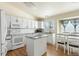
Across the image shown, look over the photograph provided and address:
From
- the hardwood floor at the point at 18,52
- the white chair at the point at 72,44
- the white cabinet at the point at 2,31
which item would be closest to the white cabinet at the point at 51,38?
the white chair at the point at 72,44

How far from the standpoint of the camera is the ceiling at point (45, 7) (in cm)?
153

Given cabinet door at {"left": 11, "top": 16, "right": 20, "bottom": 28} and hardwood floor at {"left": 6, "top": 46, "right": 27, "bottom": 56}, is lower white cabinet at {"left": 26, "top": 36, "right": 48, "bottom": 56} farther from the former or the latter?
cabinet door at {"left": 11, "top": 16, "right": 20, "bottom": 28}

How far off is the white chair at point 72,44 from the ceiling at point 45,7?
0.51m

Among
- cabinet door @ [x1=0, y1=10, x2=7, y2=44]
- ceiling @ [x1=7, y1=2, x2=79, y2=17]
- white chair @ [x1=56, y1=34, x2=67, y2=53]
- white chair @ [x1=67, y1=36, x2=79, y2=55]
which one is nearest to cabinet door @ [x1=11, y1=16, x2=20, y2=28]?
cabinet door @ [x1=0, y1=10, x2=7, y2=44]

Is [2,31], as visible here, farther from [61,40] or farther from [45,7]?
[61,40]

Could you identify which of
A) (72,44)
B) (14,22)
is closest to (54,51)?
(72,44)

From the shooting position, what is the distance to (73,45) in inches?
66.2

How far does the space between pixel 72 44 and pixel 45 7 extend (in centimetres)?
86

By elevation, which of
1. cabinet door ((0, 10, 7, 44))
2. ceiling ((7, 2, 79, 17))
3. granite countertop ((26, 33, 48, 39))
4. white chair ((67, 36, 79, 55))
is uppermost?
ceiling ((7, 2, 79, 17))

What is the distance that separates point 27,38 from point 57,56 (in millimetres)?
653

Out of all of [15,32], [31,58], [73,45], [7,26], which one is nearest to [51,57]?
[31,58]

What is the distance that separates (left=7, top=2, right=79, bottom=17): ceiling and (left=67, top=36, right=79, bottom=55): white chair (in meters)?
0.51

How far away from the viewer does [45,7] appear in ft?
5.37

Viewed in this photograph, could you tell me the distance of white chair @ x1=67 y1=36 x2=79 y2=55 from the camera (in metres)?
1.62
